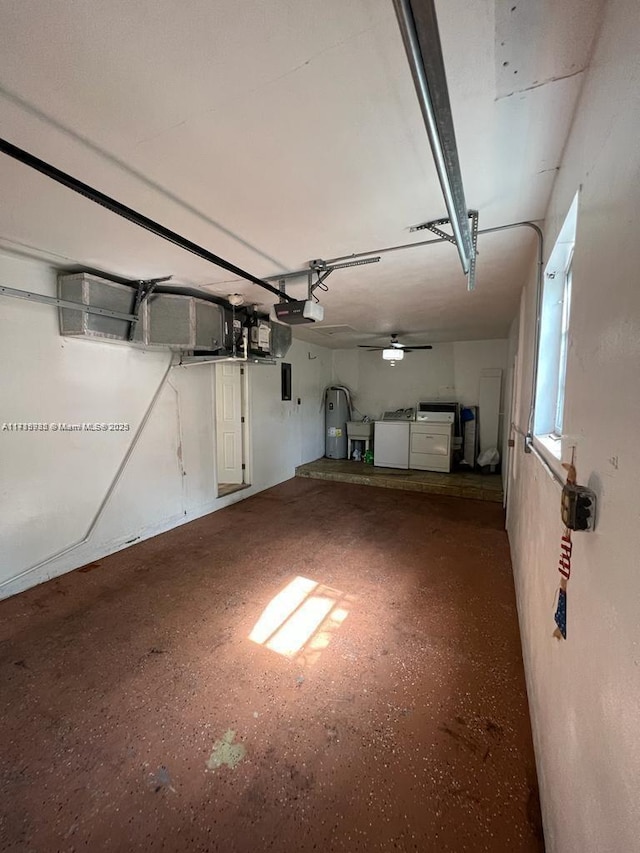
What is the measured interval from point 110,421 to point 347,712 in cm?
287

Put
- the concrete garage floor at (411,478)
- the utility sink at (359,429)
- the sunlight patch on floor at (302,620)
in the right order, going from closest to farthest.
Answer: the sunlight patch on floor at (302,620)
the concrete garage floor at (411,478)
the utility sink at (359,429)

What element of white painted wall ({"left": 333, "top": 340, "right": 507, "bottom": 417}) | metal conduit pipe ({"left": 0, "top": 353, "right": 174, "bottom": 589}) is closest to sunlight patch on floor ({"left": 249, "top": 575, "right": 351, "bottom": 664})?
metal conduit pipe ({"left": 0, "top": 353, "right": 174, "bottom": 589})

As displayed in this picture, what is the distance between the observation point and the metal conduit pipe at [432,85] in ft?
2.13

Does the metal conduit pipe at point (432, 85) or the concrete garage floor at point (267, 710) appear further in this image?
the concrete garage floor at point (267, 710)

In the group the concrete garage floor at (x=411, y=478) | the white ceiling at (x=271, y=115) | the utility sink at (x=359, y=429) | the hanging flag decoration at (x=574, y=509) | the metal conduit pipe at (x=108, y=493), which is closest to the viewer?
the hanging flag decoration at (x=574, y=509)

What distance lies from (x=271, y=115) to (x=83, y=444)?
281cm

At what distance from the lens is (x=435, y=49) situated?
2.36 ft

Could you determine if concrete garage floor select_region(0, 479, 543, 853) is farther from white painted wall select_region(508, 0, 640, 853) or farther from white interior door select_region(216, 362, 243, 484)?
white interior door select_region(216, 362, 243, 484)

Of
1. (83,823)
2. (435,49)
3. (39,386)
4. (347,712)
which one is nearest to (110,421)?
(39,386)

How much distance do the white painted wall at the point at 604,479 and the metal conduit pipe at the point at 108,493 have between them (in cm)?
330

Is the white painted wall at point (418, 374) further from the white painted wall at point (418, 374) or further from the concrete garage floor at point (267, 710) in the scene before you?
the concrete garage floor at point (267, 710)

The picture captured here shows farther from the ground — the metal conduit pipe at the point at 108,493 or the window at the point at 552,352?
the window at the point at 552,352

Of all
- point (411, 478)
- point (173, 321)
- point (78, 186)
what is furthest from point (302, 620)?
point (411, 478)

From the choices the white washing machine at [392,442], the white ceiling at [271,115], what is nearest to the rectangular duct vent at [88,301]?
the white ceiling at [271,115]
